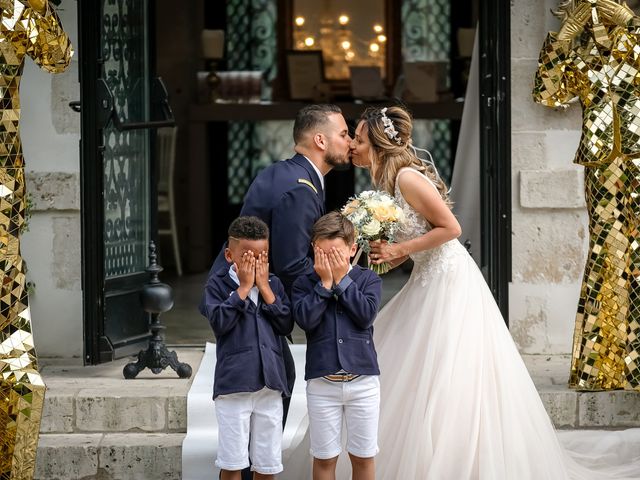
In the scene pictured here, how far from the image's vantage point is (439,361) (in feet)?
16.9

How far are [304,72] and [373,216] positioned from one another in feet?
22.8

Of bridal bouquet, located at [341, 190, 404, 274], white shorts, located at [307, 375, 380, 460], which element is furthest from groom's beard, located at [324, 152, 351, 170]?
white shorts, located at [307, 375, 380, 460]

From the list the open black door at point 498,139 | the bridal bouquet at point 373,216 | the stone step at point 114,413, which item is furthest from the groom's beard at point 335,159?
the open black door at point 498,139

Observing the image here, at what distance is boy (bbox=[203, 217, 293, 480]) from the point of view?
4656 millimetres

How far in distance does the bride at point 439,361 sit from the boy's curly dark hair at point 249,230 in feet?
2.05

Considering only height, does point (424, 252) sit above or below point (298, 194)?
below

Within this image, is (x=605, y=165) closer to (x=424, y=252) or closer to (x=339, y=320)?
(x=424, y=252)

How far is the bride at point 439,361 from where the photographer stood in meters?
5.04

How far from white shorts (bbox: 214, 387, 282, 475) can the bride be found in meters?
0.57

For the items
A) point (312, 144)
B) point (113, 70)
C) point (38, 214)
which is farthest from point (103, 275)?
point (312, 144)

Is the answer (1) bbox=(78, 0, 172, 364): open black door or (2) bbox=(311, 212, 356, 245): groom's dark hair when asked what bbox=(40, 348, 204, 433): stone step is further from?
(2) bbox=(311, 212, 356, 245): groom's dark hair

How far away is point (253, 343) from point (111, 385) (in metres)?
1.81

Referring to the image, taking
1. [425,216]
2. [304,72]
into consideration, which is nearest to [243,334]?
[425,216]

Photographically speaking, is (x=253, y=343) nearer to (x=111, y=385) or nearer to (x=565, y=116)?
(x=111, y=385)
